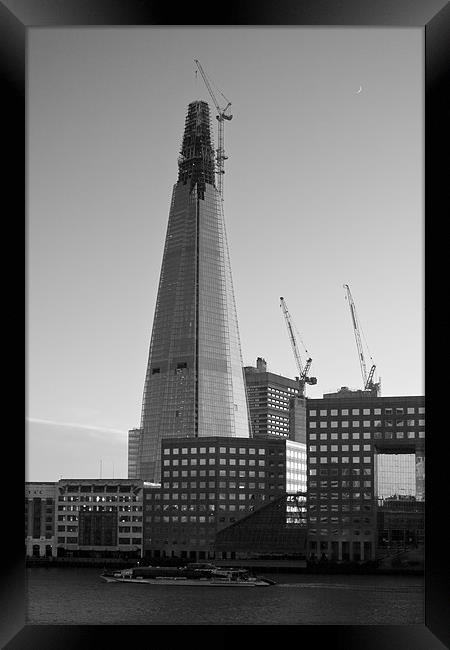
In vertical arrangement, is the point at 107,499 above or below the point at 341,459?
below

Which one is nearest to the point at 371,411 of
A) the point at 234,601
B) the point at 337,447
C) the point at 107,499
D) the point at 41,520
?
the point at 337,447

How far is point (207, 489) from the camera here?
128ft

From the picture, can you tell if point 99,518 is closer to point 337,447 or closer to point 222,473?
point 222,473

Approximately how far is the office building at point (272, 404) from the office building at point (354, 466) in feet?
99.1

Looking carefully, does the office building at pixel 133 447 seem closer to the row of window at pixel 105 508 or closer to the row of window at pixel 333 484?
the row of window at pixel 105 508

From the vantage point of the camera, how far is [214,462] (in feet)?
130

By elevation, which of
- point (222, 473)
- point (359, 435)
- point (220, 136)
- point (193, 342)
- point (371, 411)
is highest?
point (220, 136)

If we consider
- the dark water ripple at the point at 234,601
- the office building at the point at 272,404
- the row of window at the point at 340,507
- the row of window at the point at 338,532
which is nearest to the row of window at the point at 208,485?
the row of window at the point at 340,507

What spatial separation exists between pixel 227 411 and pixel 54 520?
19.9m

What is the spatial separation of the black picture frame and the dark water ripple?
18.7 m

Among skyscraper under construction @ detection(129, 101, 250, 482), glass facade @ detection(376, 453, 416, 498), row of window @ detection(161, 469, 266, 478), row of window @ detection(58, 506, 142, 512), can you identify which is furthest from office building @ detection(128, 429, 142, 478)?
glass facade @ detection(376, 453, 416, 498)

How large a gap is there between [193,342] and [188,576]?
26642 mm

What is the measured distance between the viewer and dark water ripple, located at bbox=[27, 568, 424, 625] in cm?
2338

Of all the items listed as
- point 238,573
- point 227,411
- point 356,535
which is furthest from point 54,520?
point 227,411
